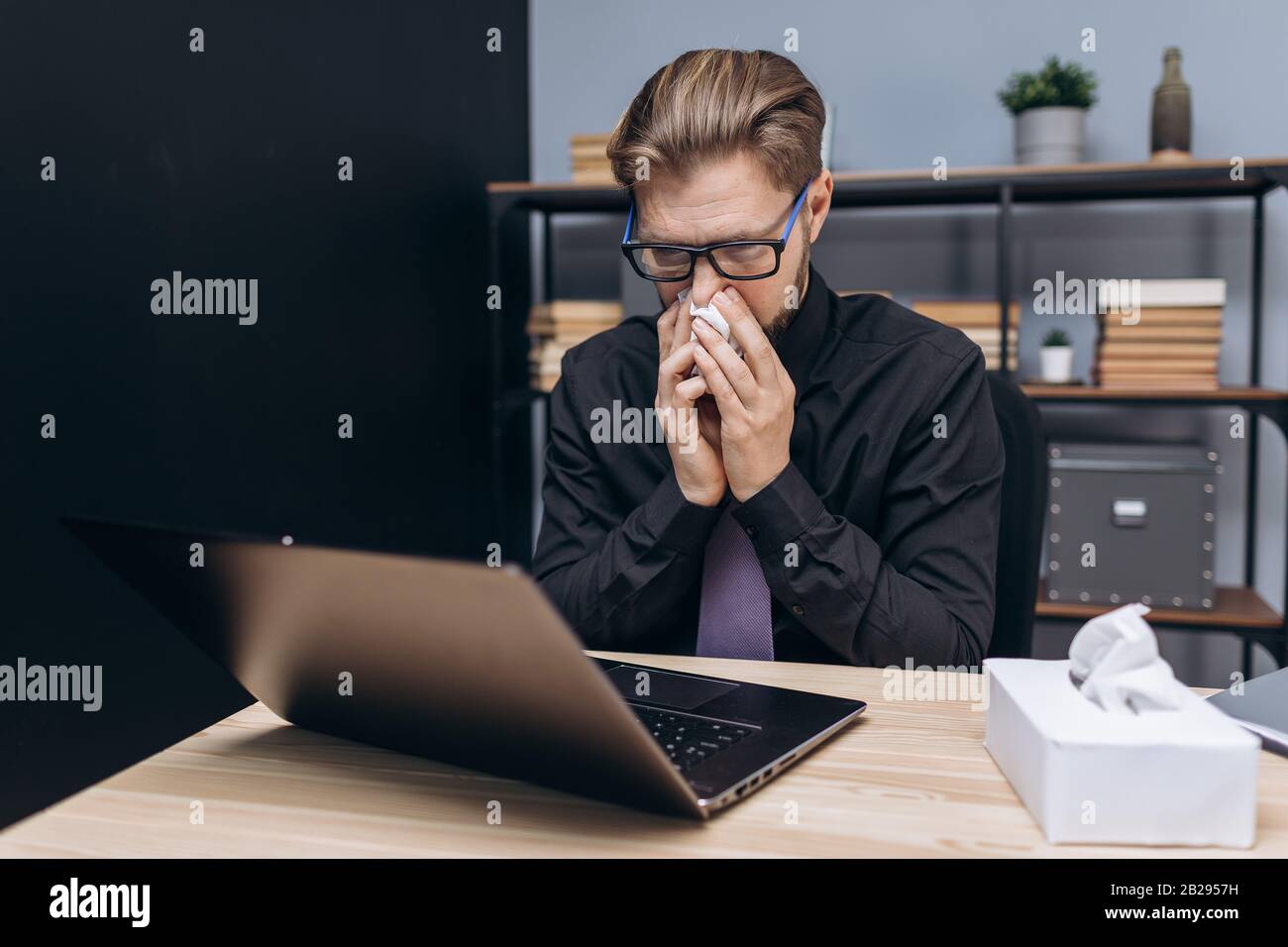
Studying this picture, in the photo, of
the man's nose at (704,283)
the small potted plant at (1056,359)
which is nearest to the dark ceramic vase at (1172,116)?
the small potted plant at (1056,359)

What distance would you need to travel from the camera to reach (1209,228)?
2518 mm

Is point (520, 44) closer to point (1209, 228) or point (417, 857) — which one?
point (1209, 228)

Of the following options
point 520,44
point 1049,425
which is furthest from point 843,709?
point 520,44

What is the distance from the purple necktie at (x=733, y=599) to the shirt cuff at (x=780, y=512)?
0.18ft

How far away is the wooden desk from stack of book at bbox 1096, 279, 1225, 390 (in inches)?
70.9

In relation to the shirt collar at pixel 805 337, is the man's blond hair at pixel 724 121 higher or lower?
higher

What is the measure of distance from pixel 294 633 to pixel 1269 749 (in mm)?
610

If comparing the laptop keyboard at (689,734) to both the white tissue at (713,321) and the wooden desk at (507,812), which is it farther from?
the white tissue at (713,321)

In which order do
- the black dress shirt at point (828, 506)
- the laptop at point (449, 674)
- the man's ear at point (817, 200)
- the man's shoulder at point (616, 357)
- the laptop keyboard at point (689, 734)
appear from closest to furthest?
the laptop at point (449, 674) < the laptop keyboard at point (689, 734) < the black dress shirt at point (828, 506) < the man's ear at point (817, 200) < the man's shoulder at point (616, 357)

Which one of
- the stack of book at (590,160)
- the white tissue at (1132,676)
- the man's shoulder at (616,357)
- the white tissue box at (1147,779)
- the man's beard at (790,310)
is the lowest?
the white tissue box at (1147,779)

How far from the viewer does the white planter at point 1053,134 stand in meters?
2.34

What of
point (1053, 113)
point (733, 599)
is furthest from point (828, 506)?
point (1053, 113)

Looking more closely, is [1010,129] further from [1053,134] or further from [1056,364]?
[1056,364]

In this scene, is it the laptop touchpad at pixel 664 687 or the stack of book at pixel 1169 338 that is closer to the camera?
the laptop touchpad at pixel 664 687
